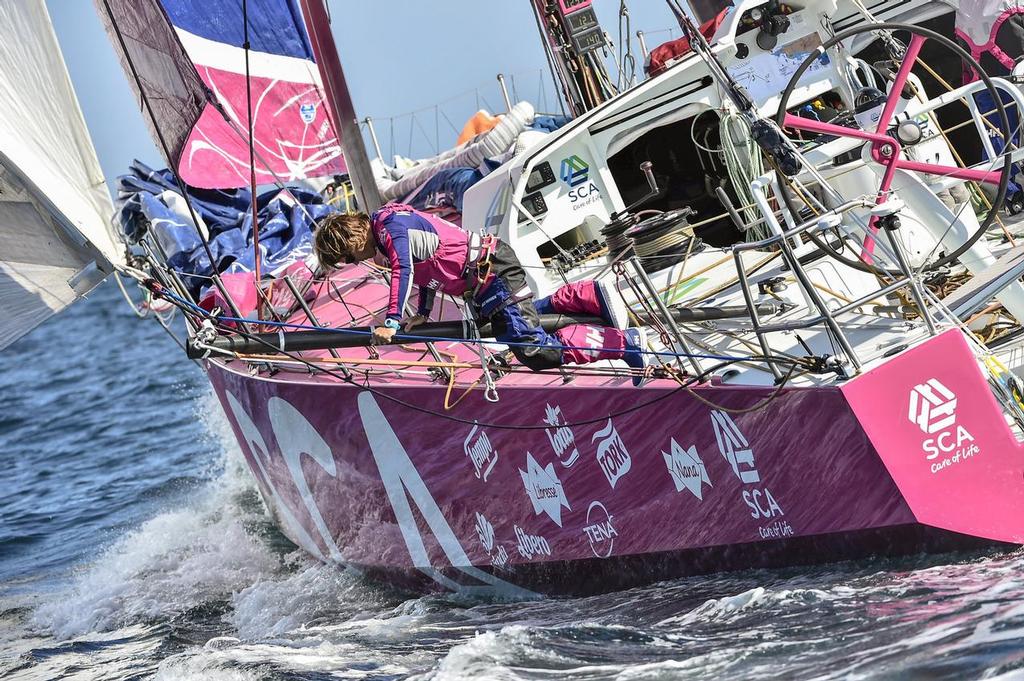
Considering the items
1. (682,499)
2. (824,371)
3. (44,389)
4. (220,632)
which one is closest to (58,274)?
(220,632)

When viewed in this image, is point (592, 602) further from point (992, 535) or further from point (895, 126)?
point (895, 126)

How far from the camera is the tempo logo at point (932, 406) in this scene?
3.80 metres

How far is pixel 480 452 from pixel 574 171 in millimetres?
2002

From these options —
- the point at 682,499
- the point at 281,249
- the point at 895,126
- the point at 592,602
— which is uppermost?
the point at 281,249

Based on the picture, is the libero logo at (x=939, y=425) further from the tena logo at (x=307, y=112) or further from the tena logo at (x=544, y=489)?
the tena logo at (x=307, y=112)

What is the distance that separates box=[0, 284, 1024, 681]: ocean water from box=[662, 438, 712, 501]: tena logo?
380 mm

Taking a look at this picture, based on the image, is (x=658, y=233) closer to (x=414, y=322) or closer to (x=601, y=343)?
(x=601, y=343)

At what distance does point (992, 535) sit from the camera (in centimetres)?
384

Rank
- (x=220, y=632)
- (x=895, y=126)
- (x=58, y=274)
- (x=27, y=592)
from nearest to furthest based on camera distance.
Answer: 1. (x=895, y=126)
2. (x=58, y=274)
3. (x=220, y=632)
4. (x=27, y=592)

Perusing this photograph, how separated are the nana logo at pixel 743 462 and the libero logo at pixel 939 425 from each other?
1.81 feet

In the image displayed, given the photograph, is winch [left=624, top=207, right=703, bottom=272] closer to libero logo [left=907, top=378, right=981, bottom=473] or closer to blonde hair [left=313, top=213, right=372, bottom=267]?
blonde hair [left=313, top=213, right=372, bottom=267]

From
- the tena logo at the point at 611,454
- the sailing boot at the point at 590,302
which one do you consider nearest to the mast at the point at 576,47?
the sailing boot at the point at 590,302

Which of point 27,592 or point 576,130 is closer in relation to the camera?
point 576,130

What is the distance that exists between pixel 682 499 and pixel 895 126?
1.68 metres
